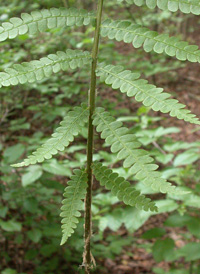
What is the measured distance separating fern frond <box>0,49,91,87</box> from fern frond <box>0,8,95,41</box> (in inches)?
4.2

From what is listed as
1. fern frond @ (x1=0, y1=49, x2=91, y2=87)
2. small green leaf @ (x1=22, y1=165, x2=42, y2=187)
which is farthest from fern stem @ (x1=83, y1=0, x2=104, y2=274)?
small green leaf @ (x1=22, y1=165, x2=42, y2=187)

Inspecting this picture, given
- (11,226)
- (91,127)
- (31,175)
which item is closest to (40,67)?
(91,127)

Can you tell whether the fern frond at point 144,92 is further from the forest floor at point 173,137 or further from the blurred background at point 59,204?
the forest floor at point 173,137

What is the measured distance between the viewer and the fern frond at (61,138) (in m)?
1.08

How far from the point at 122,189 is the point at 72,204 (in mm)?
188

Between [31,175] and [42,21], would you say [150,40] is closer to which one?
[42,21]

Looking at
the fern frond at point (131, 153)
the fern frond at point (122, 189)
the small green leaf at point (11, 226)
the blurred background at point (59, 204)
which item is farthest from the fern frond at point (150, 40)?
the small green leaf at point (11, 226)

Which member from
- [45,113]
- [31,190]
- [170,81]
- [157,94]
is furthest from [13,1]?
[170,81]

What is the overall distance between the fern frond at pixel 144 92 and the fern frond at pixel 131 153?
0.12m

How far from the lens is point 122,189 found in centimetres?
113

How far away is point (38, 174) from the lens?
2.51m

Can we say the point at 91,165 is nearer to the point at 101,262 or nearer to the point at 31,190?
the point at 31,190

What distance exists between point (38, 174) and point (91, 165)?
1.34 metres

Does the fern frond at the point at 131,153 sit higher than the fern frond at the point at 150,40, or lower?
lower
